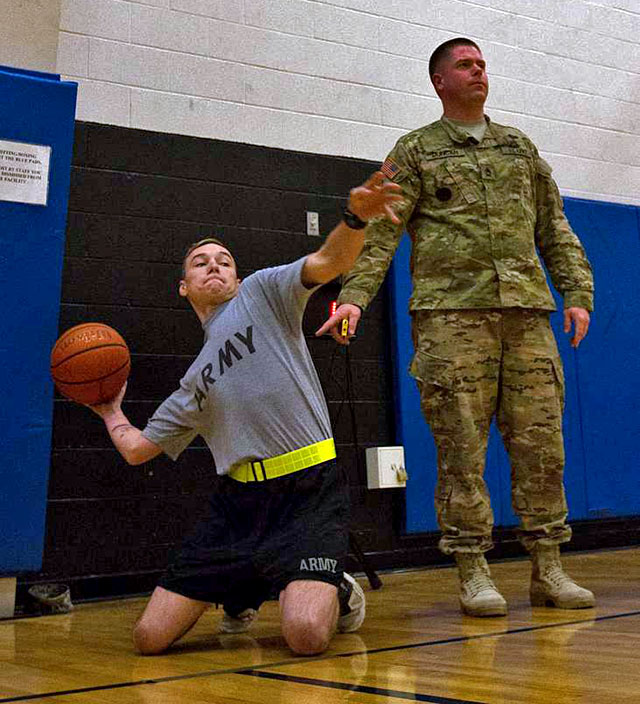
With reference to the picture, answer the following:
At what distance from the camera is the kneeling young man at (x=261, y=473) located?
223 cm

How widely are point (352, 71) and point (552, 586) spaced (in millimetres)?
2848

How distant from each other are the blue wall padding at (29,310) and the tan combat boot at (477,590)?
4.77 feet

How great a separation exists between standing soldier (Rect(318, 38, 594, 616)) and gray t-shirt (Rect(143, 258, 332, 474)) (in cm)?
28

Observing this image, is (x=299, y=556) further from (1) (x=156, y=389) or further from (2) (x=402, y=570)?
(2) (x=402, y=570)

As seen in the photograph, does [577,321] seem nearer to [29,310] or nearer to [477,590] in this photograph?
[477,590]

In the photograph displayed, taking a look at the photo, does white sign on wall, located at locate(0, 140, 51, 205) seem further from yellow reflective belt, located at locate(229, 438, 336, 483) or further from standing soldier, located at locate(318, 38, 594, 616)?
yellow reflective belt, located at locate(229, 438, 336, 483)

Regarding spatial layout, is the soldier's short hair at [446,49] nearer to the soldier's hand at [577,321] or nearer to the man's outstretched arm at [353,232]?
the soldier's hand at [577,321]

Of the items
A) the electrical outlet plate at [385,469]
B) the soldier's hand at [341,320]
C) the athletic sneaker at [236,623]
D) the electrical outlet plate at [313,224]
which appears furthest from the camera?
the electrical outlet plate at [313,224]

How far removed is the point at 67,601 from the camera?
131 inches

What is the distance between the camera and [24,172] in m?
3.17

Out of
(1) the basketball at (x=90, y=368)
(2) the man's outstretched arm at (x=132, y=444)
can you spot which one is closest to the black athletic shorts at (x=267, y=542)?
(2) the man's outstretched arm at (x=132, y=444)

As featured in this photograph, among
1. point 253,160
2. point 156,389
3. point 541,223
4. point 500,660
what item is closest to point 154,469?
point 156,389

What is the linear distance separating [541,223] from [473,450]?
2.63 feet

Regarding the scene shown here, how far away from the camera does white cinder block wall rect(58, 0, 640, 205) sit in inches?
158
